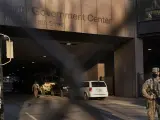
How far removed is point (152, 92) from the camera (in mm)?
6984

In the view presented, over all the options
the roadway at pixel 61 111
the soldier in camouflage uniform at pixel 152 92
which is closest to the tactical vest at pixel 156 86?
the soldier in camouflage uniform at pixel 152 92

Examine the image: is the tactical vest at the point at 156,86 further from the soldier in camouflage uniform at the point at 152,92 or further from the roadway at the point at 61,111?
the roadway at the point at 61,111

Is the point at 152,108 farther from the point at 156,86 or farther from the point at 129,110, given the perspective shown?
the point at 129,110

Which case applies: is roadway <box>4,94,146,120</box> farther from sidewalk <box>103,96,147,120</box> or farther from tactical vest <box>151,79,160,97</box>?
tactical vest <box>151,79,160,97</box>

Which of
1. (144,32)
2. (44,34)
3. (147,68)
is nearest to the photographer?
(44,34)

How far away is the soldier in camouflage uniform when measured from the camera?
673cm

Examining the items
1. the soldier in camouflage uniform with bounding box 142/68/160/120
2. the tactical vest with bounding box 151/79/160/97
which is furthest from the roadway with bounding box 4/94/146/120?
the tactical vest with bounding box 151/79/160/97

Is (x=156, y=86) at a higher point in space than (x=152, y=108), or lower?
higher

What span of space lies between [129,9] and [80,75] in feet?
2.25

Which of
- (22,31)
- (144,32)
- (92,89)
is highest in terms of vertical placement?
(144,32)

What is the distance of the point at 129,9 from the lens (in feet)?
9.89

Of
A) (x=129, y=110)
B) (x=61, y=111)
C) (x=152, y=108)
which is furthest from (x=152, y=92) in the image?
(x=129, y=110)

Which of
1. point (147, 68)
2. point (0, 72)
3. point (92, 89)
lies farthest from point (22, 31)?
point (147, 68)

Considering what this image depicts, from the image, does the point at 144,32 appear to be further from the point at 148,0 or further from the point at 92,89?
the point at 148,0
